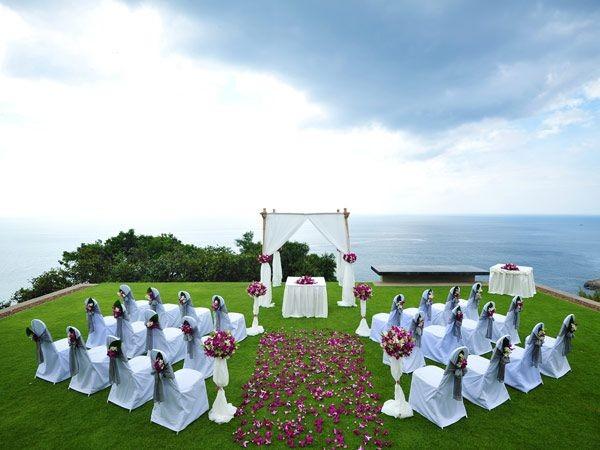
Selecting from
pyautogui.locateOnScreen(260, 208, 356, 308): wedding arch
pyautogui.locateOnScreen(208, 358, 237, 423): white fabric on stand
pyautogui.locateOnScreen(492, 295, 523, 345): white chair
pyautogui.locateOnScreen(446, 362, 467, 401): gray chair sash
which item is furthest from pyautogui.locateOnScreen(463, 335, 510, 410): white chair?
pyautogui.locateOnScreen(260, 208, 356, 308): wedding arch

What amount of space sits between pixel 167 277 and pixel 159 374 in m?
11.7

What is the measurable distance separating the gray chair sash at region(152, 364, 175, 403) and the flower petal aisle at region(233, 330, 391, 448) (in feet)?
4.01

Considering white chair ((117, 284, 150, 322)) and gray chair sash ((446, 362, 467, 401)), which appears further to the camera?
white chair ((117, 284, 150, 322))

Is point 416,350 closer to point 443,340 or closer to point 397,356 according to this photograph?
point 443,340

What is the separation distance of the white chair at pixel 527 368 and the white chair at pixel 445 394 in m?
1.52

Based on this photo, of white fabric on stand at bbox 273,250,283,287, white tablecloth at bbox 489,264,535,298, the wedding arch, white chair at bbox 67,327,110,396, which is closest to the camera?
white chair at bbox 67,327,110,396

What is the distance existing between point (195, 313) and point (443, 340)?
5729 mm

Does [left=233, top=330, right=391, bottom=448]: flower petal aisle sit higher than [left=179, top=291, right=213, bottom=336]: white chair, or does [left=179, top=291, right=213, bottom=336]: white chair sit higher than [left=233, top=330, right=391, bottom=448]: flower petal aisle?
[left=179, top=291, right=213, bottom=336]: white chair

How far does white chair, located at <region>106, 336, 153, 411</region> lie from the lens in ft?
17.0

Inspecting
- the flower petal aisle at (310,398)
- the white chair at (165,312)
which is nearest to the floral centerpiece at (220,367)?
the flower petal aisle at (310,398)

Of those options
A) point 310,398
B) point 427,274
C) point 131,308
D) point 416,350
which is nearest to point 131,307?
point 131,308

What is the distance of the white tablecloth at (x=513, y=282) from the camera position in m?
11.6

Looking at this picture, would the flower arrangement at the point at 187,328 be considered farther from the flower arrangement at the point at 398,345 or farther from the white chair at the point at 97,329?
the flower arrangement at the point at 398,345

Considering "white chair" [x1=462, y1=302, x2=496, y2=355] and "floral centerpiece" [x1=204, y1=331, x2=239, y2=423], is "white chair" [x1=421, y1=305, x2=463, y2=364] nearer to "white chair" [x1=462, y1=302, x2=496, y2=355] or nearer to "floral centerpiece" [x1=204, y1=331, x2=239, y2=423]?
"white chair" [x1=462, y1=302, x2=496, y2=355]
